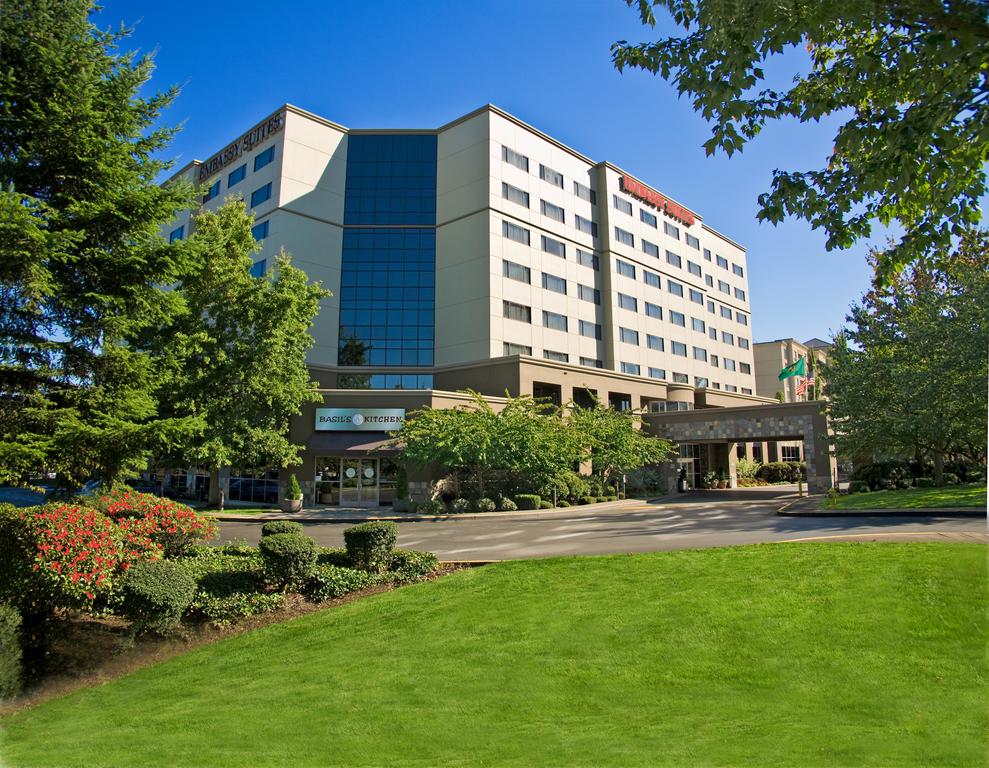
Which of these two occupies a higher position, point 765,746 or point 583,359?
point 583,359

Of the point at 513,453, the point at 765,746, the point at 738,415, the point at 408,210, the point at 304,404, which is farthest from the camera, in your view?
the point at 408,210

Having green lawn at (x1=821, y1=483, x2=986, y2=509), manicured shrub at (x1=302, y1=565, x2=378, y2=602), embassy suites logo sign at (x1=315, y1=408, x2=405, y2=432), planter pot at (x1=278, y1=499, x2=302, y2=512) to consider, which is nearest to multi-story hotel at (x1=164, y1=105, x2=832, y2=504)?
planter pot at (x1=278, y1=499, x2=302, y2=512)

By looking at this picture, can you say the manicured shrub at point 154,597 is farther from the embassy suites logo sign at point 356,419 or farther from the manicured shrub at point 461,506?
the embassy suites logo sign at point 356,419

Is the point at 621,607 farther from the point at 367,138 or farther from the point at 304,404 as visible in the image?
the point at 367,138

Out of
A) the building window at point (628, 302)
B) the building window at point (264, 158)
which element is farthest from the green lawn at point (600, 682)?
the building window at point (264, 158)

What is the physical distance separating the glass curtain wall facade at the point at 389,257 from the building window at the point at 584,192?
466 inches

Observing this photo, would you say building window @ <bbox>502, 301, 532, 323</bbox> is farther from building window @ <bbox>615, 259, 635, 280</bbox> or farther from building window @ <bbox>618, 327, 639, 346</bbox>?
building window @ <bbox>615, 259, 635, 280</bbox>

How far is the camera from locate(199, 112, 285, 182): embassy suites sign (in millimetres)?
45781

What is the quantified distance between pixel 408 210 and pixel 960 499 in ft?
127

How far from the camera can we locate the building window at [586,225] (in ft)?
163

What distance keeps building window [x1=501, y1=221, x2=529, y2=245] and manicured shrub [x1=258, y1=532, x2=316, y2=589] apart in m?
35.7

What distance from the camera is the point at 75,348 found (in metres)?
10.8

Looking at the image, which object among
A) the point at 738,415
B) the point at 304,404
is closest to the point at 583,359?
the point at 738,415

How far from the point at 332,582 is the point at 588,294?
4094 centimetres
